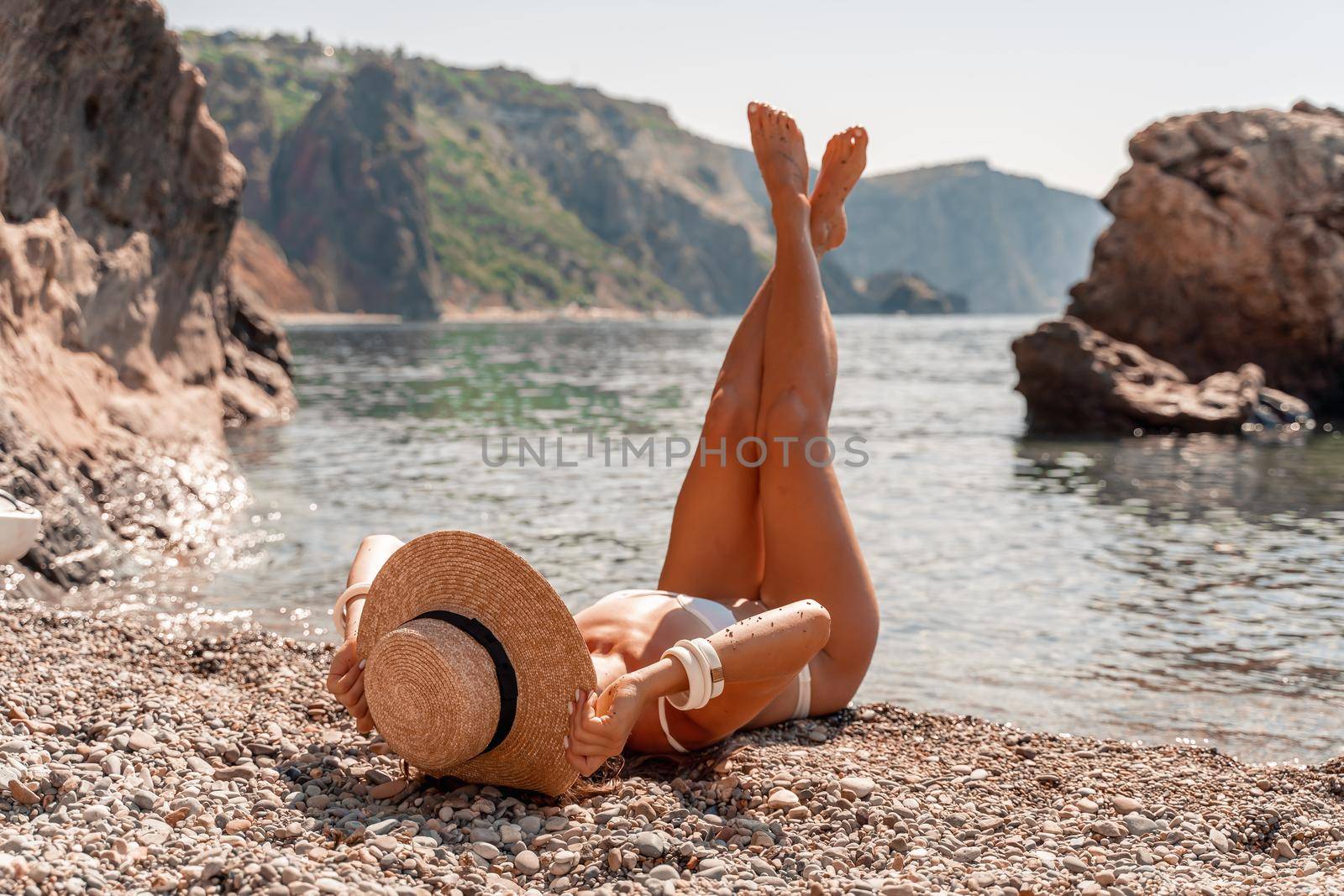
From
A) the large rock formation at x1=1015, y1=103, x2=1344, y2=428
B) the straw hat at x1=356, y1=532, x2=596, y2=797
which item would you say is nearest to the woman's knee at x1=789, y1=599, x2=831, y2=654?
the straw hat at x1=356, y1=532, x2=596, y2=797

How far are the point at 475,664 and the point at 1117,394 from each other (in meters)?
19.6

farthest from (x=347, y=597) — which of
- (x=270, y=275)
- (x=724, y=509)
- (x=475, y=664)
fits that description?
(x=270, y=275)

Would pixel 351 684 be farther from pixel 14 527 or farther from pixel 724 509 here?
pixel 724 509

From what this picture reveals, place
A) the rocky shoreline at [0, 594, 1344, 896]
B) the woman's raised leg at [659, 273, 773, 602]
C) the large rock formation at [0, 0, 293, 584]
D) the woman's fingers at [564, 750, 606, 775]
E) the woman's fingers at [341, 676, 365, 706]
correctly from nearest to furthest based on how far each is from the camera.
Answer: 1. the rocky shoreline at [0, 594, 1344, 896]
2. the woman's fingers at [564, 750, 606, 775]
3. the woman's fingers at [341, 676, 365, 706]
4. the woman's raised leg at [659, 273, 773, 602]
5. the large rock formation at [0, 0, 293, 584]

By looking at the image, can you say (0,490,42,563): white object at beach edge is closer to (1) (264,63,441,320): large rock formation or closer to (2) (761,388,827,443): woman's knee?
(2) (761,388,827,443): woman's knee

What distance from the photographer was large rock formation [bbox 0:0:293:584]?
9023 millimetres

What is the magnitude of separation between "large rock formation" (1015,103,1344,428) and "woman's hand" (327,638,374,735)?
23876mm

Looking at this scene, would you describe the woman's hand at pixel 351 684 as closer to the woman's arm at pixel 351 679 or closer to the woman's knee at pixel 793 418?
the woman's arm at pixel 351 679

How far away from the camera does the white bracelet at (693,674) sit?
371 centimetres

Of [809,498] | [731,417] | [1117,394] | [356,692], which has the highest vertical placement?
[731,417]

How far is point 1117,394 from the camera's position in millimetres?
21016

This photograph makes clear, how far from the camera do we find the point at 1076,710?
6.23 metres

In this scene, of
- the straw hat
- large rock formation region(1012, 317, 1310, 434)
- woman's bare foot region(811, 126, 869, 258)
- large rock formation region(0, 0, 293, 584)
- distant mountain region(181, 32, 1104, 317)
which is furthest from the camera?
distant mountain region(181, 32, 1104, 317)

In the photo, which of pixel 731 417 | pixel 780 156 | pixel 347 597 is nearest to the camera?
pixel 347 597
